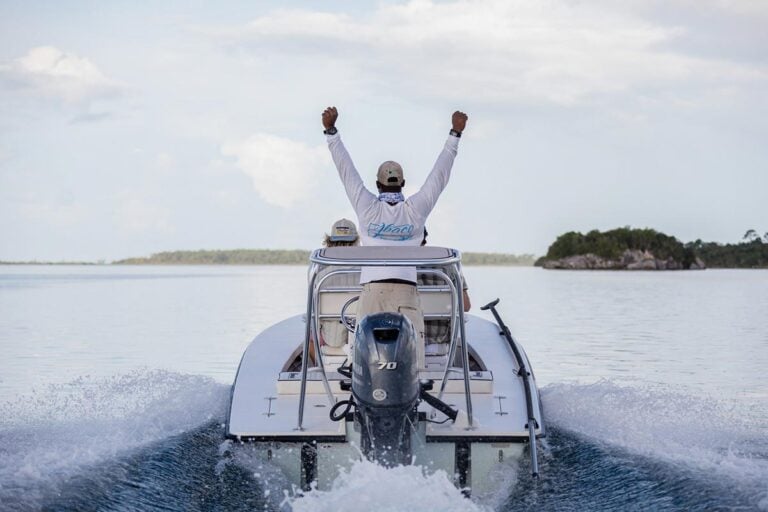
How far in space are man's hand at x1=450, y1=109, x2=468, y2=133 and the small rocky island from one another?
95.0 metres

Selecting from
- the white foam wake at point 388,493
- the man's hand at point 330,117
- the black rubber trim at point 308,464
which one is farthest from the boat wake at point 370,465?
the man's hand at point 330,117

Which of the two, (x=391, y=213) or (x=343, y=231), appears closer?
(x=391, y=213)

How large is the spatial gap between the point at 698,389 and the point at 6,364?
27.6 ft

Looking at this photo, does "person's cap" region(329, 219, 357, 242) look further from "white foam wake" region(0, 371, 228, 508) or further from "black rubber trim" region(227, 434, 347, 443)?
"black rubber trim" region(227, 434, 347, 443)

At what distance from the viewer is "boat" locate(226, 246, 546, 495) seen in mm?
4441

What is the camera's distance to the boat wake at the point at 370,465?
4.37 meters

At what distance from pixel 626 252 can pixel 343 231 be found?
94.5 metres

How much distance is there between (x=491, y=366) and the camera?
6.00 meters

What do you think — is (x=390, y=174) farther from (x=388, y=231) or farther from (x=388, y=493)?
(x=388, y=493)

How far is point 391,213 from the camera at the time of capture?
201 inches

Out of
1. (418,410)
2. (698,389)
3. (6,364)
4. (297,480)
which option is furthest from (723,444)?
(6,364)

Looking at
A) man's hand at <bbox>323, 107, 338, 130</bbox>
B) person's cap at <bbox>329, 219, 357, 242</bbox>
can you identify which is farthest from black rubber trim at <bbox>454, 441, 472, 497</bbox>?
person's cap at <bbox>329, 219, 357, 242</bbox>

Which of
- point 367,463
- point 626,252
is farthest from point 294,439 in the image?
point 626,252

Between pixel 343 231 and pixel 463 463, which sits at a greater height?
pixel 343 231
